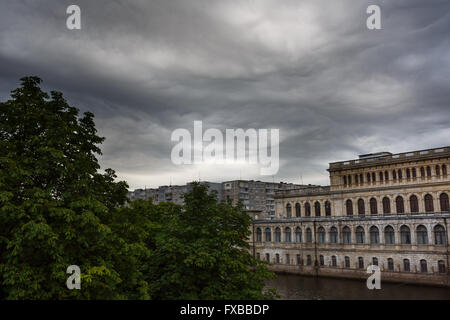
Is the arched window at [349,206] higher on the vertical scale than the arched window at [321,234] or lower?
higher

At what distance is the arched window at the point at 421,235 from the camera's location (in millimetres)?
58328

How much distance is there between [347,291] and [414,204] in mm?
24925

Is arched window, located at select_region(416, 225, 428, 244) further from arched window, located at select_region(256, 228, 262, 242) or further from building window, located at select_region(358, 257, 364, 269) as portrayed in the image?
arched window, located at select_region(256, 228, 262, 242)

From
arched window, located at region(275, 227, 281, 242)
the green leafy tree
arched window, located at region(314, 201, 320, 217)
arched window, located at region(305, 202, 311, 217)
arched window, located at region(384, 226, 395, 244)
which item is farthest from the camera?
arched window, located at region(305, 202, 311, 217)

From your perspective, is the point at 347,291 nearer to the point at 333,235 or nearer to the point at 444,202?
the point at 333,235

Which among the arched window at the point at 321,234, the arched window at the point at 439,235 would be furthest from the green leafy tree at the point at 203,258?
the arched window at the point at 321,234

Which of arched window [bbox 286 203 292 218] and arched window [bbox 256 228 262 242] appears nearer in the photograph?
arched window [bbox 256 228 262 242]

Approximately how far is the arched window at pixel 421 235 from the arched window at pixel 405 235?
1.37m

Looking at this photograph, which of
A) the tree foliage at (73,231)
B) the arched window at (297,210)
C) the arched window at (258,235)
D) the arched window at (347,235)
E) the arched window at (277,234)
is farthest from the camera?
the arched window at (297,210)

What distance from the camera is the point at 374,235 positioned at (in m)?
64.5

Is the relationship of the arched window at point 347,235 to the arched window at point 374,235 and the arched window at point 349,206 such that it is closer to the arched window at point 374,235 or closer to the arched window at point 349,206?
the arched window at point 374,235

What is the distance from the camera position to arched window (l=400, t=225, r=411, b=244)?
60.2 meters

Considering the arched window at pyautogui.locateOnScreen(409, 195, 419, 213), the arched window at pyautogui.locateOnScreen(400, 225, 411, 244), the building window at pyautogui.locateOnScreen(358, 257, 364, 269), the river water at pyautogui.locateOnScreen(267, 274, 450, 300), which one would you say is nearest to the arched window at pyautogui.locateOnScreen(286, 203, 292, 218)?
the building window at pyautogui.locateOnScreen(358, 257, 364, 269)
